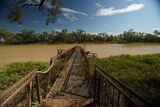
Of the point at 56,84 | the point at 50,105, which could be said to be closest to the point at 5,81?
the point at 56,84

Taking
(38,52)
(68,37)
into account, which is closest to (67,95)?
(38,52)

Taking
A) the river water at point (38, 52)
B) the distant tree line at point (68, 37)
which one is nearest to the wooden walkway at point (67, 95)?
the river water at point (38, 52)

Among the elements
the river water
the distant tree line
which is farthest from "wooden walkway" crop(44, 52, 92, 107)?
the distant tree line

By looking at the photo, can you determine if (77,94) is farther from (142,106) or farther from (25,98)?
(142,106)

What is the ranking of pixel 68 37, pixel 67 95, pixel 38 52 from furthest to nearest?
1. pixel 68 37
2. pixel 38 52
3. pixel 67 95

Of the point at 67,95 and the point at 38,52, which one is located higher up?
the point at 67,95

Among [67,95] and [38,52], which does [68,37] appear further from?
[67,95]

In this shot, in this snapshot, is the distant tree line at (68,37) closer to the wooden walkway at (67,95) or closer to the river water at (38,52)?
the river water at (38,52)

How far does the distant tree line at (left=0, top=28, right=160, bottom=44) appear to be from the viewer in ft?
286

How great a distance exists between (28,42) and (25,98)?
83.9m

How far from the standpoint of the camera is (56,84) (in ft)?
25.2

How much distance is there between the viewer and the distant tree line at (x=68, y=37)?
8720 centimetres

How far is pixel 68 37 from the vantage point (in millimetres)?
93188

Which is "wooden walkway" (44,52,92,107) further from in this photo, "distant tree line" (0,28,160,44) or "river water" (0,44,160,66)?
"distant tree line" (0,28,160,44)
